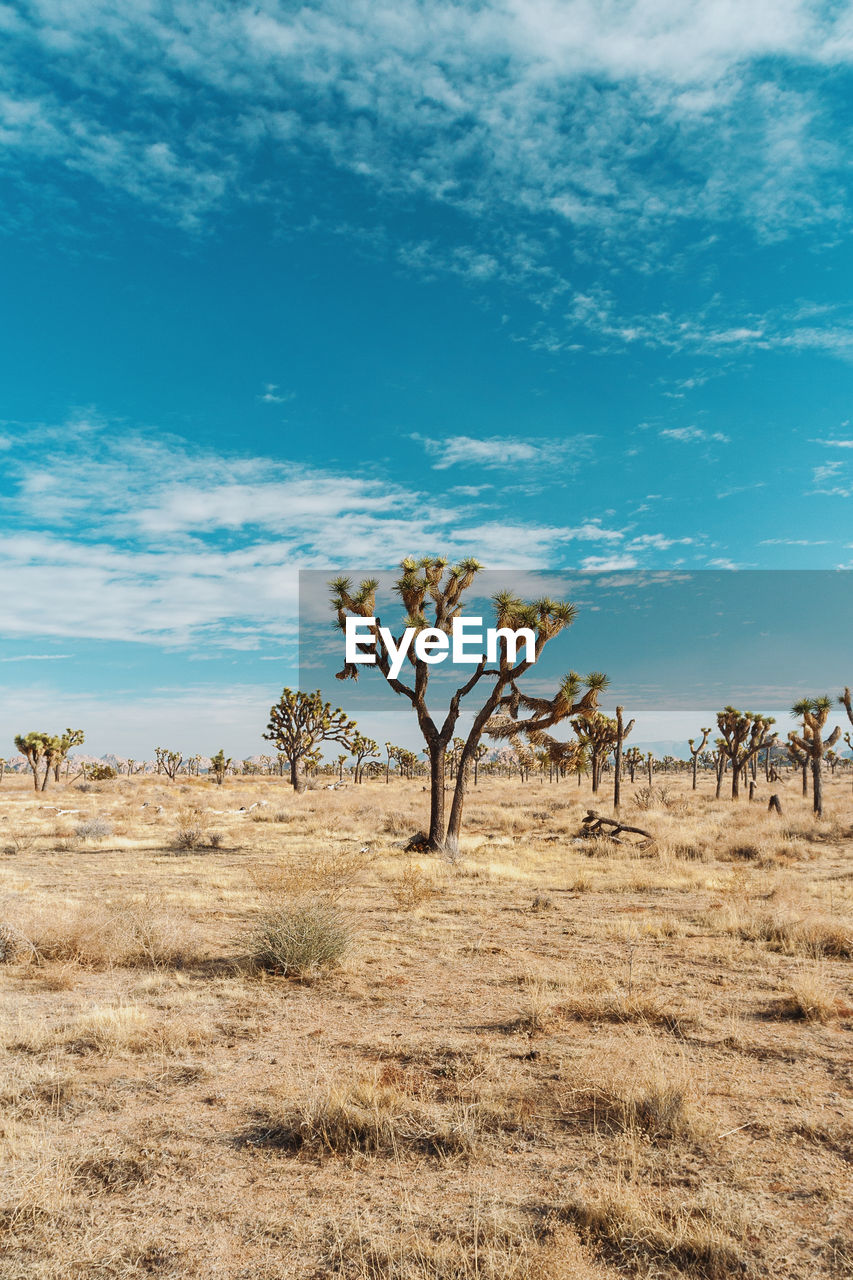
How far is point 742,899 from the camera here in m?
13.3

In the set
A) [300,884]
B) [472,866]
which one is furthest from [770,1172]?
[472,866]

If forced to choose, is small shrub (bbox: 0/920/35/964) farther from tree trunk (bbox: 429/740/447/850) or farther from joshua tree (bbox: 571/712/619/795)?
joshua tree (bbox: 571/712/619/795)

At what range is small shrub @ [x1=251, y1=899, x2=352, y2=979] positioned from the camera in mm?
8656

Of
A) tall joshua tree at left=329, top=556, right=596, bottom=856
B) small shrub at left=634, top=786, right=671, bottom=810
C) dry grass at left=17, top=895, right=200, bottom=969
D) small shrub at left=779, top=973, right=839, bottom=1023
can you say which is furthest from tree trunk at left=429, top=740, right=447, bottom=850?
small shrub at left=634, top=786, right=671, bottom=810

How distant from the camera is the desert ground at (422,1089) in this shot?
148 inches

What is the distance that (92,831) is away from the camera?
77.8ft

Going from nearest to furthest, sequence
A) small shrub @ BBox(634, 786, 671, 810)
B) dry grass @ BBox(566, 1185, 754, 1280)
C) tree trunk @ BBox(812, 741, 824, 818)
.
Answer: dry grass @ BBox(566, 1185, 754, 1280) → tree trunk @ BBox(812, 741, 824, 818) → small shrub @ BBox(634, 786, 671, 810)

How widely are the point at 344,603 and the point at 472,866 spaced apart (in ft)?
26.8

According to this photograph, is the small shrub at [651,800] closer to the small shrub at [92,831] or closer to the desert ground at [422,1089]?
the desert ground at [422,1089]

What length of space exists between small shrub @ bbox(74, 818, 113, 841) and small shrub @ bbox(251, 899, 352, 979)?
16786 millimetres

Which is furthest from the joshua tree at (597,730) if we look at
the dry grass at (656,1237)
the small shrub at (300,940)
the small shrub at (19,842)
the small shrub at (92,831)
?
the dry grass at (656,1237)

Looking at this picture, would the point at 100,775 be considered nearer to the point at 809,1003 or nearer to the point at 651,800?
the point at 651,800

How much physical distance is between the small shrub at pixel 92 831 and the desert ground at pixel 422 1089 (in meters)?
11.7

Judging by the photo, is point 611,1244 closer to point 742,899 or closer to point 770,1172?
point 770,1172
